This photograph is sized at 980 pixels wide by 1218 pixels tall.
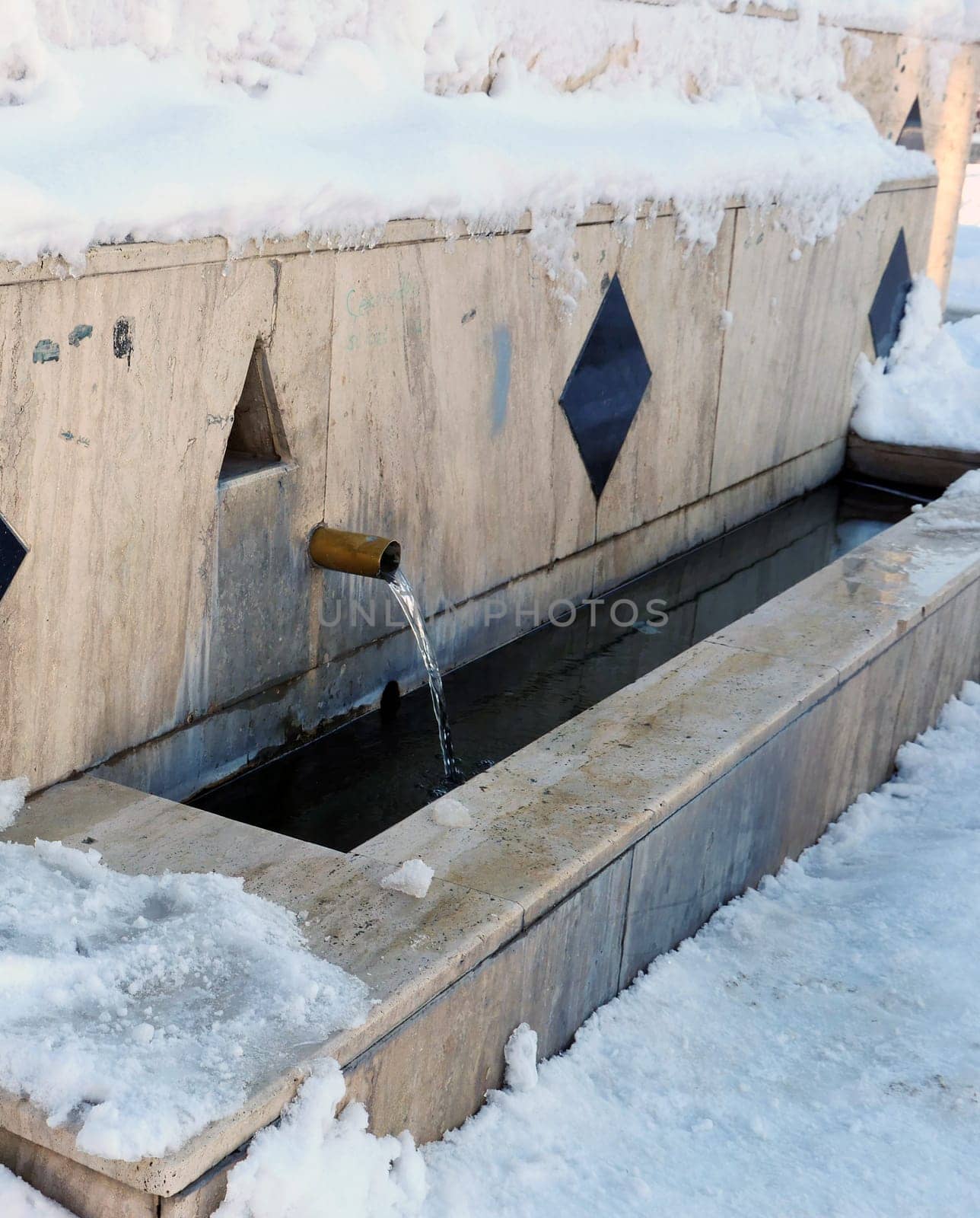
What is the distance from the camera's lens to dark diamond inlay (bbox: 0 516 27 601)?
219 cm

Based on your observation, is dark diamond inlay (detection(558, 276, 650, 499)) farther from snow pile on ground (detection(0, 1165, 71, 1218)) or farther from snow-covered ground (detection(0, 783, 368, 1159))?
snow pile on ground (detection(0, 1165, 71, 1218))

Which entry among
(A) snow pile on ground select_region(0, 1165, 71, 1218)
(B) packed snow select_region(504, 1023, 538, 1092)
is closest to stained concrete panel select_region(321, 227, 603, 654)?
(B) packed snow select_region(504, 1023, 538, 1092)

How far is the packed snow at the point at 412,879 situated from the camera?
1.98 meters

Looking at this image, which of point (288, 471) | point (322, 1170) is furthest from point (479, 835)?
point (288, 471)

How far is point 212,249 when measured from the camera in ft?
7.97

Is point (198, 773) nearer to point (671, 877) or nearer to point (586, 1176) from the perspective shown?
point (671, 877)

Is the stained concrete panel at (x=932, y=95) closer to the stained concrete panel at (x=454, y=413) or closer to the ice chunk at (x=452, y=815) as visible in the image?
the stained concrete panel at (x=454, y=413)

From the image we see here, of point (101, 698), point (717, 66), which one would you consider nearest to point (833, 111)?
point (717, 66)

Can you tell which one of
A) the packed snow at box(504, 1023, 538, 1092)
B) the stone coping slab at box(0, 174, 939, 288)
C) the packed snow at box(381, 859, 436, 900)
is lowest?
the packed snow at box(504, 1023, 538, 1092)

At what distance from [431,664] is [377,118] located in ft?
3.64

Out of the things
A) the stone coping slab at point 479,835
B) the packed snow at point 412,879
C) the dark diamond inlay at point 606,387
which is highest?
the dark diamond inlay at point 606,387

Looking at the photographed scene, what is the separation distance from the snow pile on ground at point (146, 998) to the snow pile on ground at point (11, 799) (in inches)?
8.6

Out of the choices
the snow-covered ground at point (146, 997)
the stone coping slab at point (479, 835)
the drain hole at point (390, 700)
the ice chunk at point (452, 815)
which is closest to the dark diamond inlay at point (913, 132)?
the stone coping slab at point (479, 835)

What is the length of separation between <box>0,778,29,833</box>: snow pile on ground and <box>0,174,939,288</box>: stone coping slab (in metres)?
0.77
